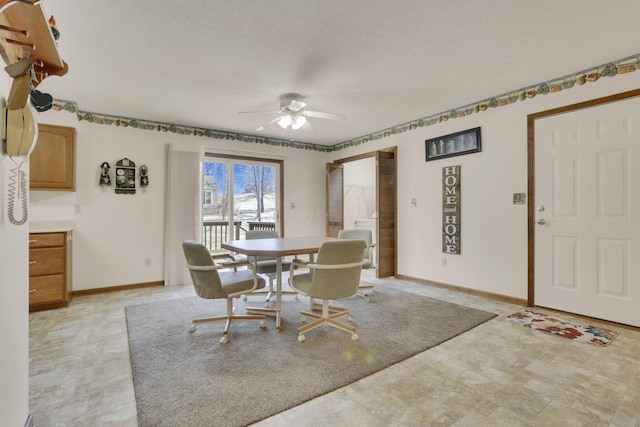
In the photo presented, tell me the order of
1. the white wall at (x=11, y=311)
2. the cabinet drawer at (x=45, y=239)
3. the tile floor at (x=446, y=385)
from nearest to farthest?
the white wall at (x=11, y=311) → the tile floor at (x=446, y=385) → the cabinet drawer at (x=45, y=239)

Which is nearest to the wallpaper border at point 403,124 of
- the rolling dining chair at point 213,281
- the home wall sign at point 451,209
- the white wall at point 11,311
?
the home wall sign at point 451,209

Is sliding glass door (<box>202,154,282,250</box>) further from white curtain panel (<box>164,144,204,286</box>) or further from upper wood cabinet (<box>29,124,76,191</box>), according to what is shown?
upper wood cabinet (<box>29,124,76,191</box>)

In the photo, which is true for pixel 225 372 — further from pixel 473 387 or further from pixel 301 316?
pixel 473 387

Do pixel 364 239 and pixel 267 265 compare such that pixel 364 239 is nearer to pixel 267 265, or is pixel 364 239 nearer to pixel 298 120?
pixel 267 265

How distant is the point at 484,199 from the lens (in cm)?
377

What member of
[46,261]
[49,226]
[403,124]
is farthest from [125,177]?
[403,124]

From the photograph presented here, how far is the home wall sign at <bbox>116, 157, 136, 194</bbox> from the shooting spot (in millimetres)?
4193

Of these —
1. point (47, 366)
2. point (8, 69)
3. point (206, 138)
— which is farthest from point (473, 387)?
point (206, 138)

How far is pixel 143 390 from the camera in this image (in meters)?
1.83

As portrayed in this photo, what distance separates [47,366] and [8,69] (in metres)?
2.05

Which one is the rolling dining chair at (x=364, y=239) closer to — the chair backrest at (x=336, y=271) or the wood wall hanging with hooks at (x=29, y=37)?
the chair backrest at (x=336, y=271)

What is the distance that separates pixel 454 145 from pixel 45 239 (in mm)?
4864

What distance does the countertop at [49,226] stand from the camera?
3230 mm

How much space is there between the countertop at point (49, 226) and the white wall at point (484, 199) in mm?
4354
